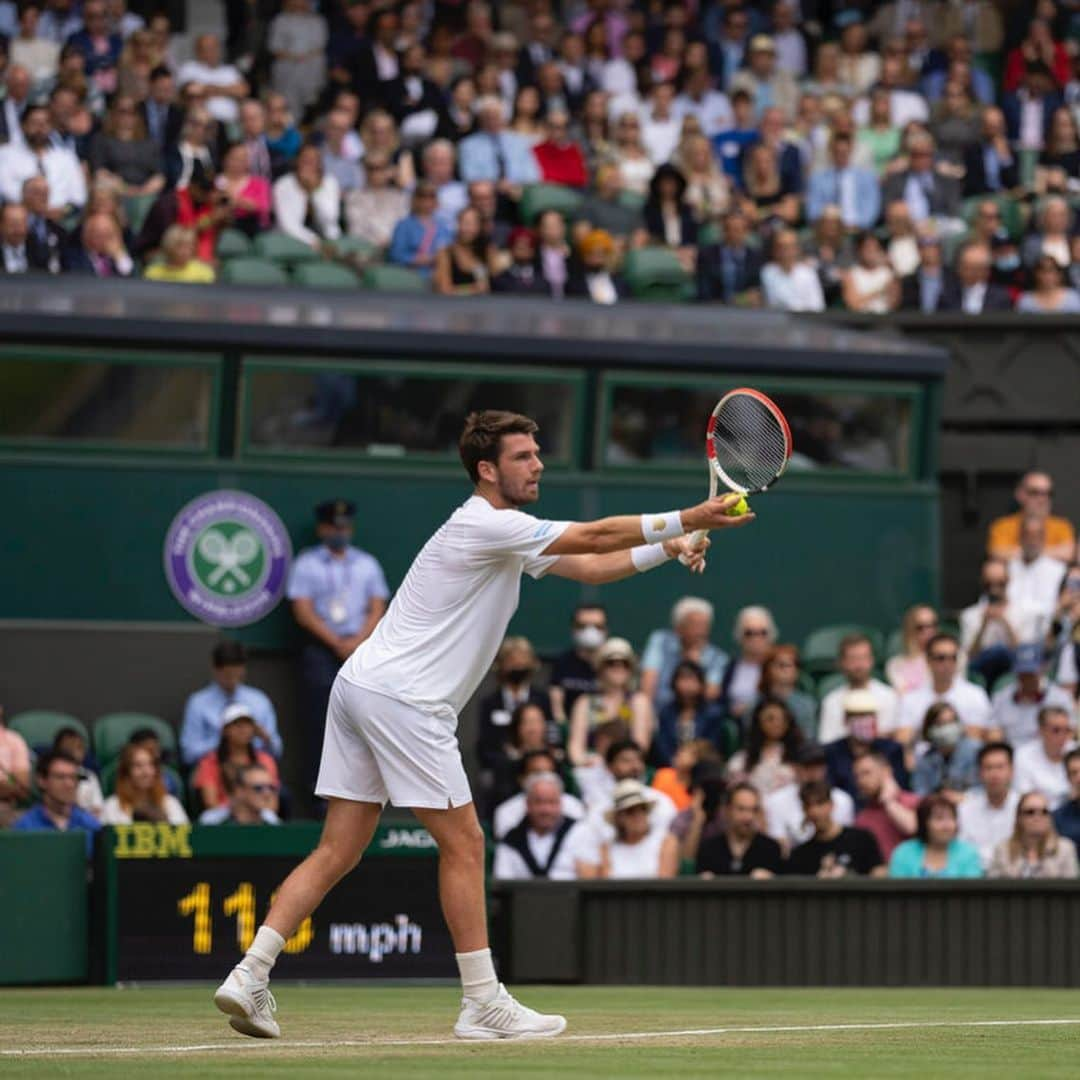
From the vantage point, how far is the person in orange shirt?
56.4 feet

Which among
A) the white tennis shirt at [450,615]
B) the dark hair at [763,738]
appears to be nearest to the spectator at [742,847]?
the dark hair at [763,738]

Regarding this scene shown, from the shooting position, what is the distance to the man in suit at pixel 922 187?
2055cm

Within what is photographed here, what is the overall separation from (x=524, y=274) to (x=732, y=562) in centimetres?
256

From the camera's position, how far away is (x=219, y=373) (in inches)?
680

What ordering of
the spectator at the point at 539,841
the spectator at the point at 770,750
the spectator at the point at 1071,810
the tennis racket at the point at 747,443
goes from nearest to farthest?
the tennis racket at the point at 747,443 < the spectator at the point at 539,841 < the spectator at the point at 1071,810 < the spectator at the point at 770,750

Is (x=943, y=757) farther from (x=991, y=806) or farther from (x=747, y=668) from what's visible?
(x=747, y=668)

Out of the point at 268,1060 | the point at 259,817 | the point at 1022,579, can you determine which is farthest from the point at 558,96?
the point at 268,1060

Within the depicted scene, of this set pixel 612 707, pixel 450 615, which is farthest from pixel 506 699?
pixel 450 615

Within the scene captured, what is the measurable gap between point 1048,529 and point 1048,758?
3.09 meters

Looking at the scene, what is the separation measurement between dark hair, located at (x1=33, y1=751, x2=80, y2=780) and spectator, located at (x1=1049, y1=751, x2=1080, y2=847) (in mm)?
5098

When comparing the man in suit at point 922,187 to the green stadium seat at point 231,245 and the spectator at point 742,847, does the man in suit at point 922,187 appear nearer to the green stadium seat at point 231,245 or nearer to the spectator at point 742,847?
the green stadium seat at point 231,245

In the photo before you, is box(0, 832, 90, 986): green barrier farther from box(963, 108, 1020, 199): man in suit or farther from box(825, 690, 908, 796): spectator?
box(963, 108, 1020, 199): man in suit

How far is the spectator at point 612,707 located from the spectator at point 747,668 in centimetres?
58

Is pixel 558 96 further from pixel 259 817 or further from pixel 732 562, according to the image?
pixel 259 817
